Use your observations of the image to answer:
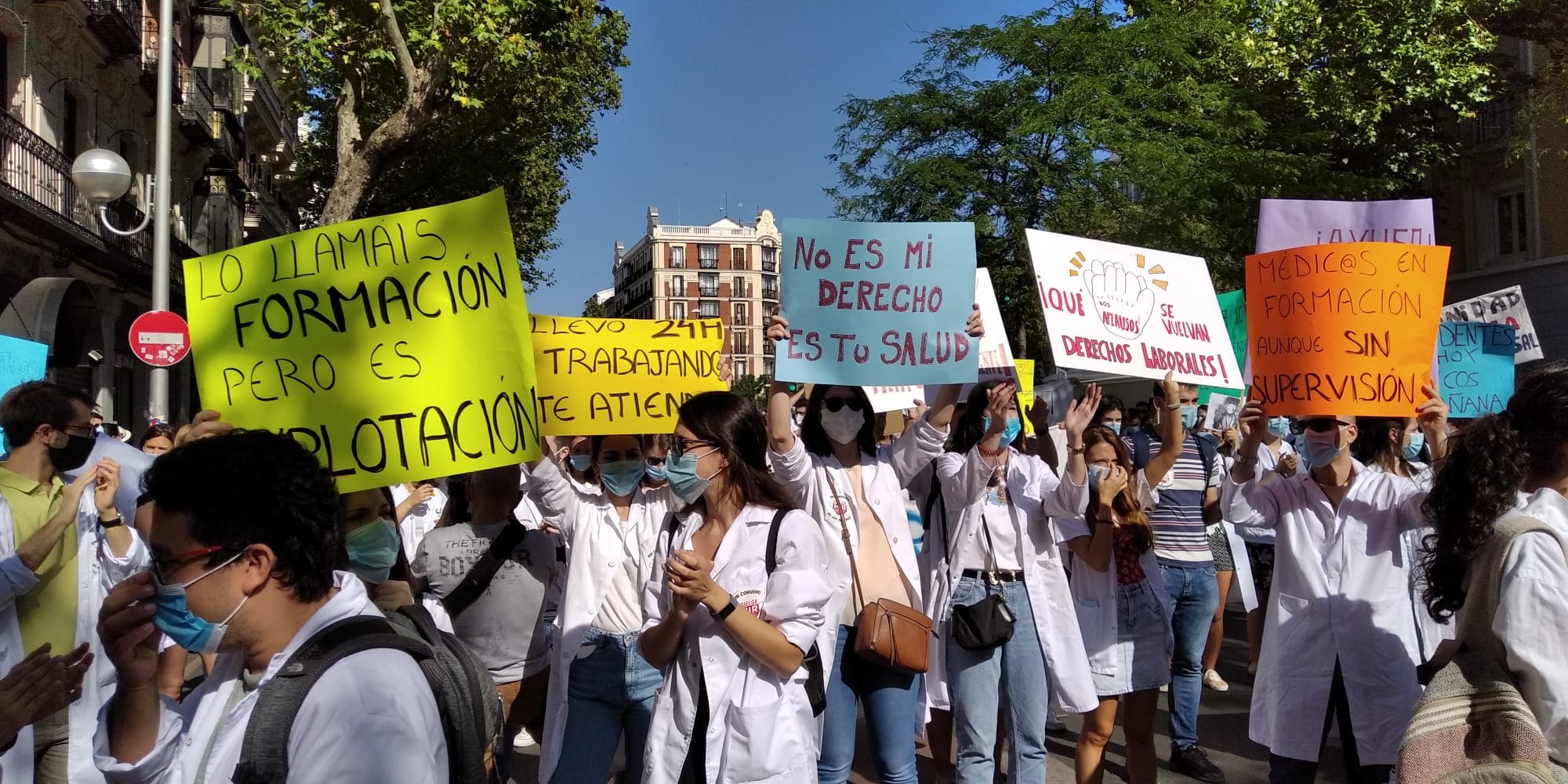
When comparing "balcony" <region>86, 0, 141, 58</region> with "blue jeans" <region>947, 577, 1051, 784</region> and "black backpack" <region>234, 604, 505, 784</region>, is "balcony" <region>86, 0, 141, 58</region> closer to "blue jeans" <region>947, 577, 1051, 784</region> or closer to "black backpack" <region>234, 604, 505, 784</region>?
"blue jeans" <region>947, 577, 1051, 784</region>

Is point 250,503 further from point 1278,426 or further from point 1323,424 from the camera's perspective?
point 1278,426

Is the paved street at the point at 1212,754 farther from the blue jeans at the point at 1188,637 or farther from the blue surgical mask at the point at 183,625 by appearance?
the blue surgical mask at the point at 183,625

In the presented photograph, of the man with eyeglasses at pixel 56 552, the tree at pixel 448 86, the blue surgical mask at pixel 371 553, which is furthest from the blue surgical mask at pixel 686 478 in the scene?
the tree at pixel 448 86

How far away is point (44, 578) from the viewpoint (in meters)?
4.54

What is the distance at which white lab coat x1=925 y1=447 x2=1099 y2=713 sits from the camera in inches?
207

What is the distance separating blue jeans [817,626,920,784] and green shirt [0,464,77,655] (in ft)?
8.95

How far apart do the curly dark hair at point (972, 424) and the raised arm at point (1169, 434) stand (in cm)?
73

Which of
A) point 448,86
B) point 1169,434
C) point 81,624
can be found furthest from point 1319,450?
point 448,86

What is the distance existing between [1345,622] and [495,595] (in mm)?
3089

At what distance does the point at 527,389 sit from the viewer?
3.68 m

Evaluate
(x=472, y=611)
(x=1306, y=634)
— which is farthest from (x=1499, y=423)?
(x=472, y=611)

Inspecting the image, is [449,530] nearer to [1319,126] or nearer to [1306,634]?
[1306,634]

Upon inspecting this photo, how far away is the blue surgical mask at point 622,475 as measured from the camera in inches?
199

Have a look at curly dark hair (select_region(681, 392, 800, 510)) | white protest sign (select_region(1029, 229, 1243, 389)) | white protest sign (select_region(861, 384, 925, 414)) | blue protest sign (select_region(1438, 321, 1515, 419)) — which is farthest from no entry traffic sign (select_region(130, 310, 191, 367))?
blue protest sign (select_region(1438, 321, 1515, 419))
